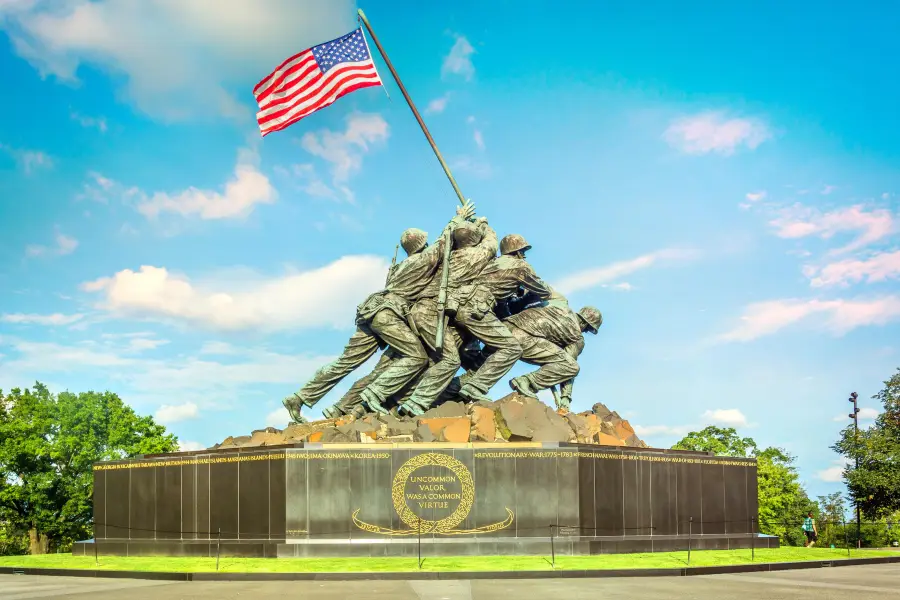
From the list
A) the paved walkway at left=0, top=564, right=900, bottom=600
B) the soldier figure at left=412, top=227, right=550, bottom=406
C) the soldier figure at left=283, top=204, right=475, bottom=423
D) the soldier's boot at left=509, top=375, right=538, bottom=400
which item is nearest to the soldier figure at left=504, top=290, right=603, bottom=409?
the soldier's boot at left=509, top=375, right=538, bottom=400

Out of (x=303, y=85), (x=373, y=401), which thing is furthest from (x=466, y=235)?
(x=303, y=85)

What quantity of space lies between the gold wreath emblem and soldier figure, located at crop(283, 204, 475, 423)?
3280 mm

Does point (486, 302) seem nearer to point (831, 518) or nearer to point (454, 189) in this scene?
point (454, 189)

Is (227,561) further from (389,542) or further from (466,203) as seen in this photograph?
(466,203)

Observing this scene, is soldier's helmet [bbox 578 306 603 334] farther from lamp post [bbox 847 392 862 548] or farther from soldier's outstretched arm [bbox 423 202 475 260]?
lamp post [bbox 847 392 862 548]

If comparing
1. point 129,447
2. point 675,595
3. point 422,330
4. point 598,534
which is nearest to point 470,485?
point 598,534

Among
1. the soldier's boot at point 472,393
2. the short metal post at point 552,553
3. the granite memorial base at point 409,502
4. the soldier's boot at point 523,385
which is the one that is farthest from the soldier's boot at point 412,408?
the short metal post at point 552,553

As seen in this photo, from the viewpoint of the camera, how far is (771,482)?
47156 millimetres

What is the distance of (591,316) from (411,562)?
30.0ft

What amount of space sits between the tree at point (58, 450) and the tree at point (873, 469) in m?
24.8

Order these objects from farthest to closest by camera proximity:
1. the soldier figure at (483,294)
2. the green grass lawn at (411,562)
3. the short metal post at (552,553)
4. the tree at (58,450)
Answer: the tree at (58,450), the soldier figure at (483,294), the short metal post at (552,553), the green grass lawn at (411,562)

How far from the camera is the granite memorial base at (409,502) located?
60.8 ft

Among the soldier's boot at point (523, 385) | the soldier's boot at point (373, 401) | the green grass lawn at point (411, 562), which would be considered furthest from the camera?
the soldier's boot at point (523, 385)

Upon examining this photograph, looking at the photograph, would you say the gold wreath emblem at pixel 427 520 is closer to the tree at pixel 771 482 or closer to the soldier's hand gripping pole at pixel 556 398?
the soldier's hand gripping pole at pixel 556 398
